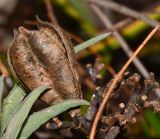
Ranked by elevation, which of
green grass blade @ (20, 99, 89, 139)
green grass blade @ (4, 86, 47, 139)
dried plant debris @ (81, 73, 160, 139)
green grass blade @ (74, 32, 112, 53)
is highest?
green grass blade @ (74, 32, 112, 53)

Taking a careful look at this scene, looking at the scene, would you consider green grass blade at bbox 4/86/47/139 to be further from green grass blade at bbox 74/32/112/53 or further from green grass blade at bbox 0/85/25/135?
green grass blade at bbox 74/32/112/53

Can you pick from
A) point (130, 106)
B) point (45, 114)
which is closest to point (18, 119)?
point (45, 114)

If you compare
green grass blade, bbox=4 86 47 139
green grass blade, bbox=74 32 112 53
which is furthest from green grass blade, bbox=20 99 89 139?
green grass blade, bbox=74 32 112 53

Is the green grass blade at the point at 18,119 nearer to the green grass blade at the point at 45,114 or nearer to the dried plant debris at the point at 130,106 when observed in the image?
the green grass blade at the point at 45,114

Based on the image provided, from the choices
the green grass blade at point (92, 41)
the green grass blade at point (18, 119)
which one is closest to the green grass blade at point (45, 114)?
the green grass blade at point (18, 119)

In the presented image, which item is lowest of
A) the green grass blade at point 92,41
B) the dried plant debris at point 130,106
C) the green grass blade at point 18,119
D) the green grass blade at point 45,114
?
the dried plant debris at point 130,106

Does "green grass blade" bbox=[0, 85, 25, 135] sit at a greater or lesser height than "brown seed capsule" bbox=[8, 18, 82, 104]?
lesser
